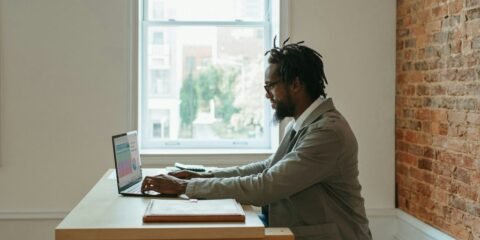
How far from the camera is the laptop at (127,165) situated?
2404 mm

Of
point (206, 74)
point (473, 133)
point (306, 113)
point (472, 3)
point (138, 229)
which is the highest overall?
point (472, 3)

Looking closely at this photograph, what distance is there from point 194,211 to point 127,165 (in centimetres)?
67

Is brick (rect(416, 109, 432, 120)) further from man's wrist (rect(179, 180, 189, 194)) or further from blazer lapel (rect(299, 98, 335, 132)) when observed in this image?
man's wrist (rect(179, 180, 189, 194))

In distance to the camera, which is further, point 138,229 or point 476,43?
point 476,43

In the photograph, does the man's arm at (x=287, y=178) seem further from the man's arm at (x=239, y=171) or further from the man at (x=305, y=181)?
the man's arm at (x=239, y=171)

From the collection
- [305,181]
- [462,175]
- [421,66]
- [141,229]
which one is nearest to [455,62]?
[421,66]

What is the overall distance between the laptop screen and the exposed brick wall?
1.61m

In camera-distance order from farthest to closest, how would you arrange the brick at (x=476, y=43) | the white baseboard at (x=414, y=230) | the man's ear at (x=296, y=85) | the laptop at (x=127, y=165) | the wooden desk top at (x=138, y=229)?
the white baseboard at (x=414, y=230) < the brick at (x=476, y=43) < the man's ear at (x=296, y=85) < the laptop at (x=127, y=165) < the wooden desk top at (x=138, y=229)

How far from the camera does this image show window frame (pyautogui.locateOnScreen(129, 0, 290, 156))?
4023 millimetres

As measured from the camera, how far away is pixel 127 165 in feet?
8.35

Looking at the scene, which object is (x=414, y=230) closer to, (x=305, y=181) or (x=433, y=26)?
(x=433, y=26)

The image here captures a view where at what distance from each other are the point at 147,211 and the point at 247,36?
2511mm

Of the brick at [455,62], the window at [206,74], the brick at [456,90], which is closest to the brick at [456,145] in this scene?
the brick at [456,90]

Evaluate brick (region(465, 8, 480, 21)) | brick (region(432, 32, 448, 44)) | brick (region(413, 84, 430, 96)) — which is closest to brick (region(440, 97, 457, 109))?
brick (region(413, 84, 430, 96))
